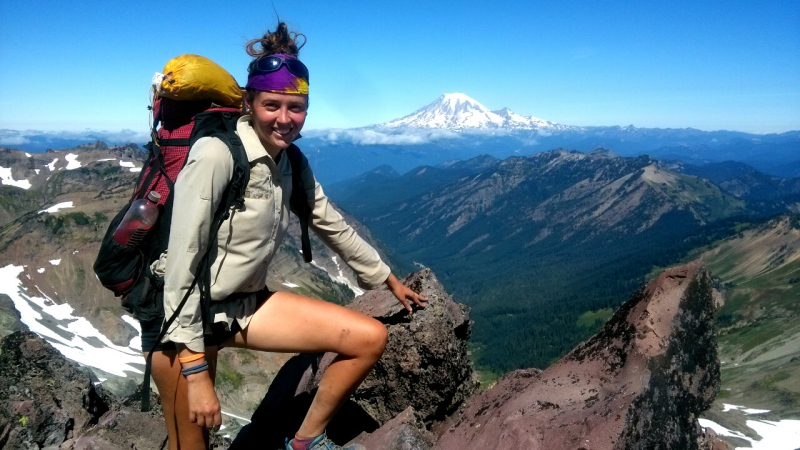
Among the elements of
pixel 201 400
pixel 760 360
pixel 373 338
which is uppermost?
pixel 373 338

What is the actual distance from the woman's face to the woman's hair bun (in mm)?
942

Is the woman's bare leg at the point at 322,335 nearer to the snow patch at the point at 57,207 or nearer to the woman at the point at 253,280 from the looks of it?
the woman at the point at 253,280

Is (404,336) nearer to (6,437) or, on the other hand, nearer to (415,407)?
(415,407)

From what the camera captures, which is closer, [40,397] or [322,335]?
[322,335]

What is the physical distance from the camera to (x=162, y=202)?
5852 millimetres

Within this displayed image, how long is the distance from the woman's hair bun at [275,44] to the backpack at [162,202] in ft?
2.98

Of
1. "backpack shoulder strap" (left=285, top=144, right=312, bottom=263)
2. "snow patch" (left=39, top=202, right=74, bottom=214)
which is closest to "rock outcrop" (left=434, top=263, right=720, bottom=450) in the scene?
"backpack shoulder strap" (left=285, top=144, right=312, bottom=263)

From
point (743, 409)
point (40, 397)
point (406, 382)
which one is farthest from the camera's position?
point (743, 409)

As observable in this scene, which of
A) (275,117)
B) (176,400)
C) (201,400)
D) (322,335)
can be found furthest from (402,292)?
(275,117)

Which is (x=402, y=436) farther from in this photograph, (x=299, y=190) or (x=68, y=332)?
(x=68, y=332)

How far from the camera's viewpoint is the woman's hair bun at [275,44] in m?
6.55

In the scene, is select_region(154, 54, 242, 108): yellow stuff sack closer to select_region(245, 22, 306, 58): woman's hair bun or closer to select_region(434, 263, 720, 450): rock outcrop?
select_region(245, 22, 306, 58): woman's hair bun

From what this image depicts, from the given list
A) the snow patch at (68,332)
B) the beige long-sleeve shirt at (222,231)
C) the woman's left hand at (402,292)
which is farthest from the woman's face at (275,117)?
the snow patch at (68,332)

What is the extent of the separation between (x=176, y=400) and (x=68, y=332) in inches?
4916
